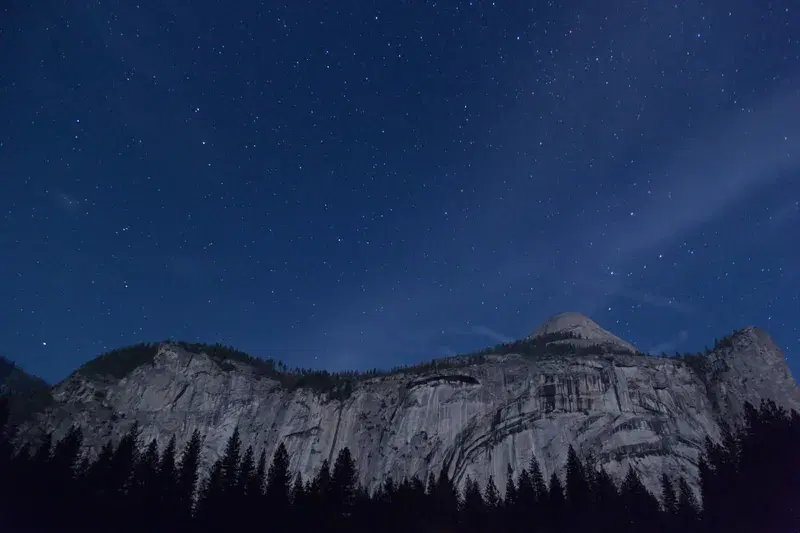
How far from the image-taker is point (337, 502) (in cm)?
5631

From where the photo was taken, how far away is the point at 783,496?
50500 millimetres

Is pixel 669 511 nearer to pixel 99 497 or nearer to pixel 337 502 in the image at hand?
pixel 337 502

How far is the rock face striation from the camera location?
105 metres

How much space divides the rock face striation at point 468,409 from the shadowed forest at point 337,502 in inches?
1476

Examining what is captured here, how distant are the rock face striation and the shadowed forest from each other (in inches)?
1476

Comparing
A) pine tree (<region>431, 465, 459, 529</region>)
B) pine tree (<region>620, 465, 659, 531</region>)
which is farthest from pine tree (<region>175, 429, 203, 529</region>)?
pine tree (<region>620, 465, 659, 531</region>)

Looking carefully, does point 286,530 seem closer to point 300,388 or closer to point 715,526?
point 715,526

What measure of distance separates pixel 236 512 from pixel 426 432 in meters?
65.1

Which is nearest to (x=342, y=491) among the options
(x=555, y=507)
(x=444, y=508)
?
(x=444, y=508)

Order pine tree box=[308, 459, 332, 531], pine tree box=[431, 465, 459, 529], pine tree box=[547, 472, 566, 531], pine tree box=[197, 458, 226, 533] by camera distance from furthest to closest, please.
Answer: pine tree box=[431, 465, 459, 529]
pine tree box=[547, 472, 566, 531]
pine tree box=[308, 459, 332, 531]
pine tree box=[197, 458, 226, 533]

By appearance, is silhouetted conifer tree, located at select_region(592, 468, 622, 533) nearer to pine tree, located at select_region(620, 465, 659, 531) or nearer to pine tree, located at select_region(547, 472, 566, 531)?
pine tree, located at select_region(620, 465, 659, 531)

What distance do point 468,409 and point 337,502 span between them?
62.7 m

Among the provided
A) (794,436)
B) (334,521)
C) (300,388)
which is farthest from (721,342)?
(334,521)

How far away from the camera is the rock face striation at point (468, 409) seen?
104812 millimetres
